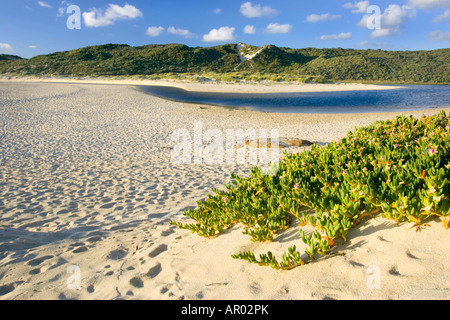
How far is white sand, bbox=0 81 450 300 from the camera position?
82.7 inches

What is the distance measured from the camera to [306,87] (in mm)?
49844

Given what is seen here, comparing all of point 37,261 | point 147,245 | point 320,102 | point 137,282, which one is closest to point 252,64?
point 320,102

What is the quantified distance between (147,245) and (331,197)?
7.81 ft

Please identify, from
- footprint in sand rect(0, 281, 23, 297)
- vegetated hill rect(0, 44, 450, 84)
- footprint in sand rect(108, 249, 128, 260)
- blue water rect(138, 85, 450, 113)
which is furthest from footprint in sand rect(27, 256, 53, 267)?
vegetated hill rect(0, 44, 450, 84)

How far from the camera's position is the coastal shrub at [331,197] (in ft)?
7.57

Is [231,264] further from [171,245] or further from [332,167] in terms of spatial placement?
[332,167]

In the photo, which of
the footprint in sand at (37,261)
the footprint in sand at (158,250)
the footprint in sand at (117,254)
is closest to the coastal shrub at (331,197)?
the footprint in sand at (158,250)

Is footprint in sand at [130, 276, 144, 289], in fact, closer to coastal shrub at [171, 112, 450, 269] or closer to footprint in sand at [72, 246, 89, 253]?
coastal shrub at [171, 112, 450, 269]

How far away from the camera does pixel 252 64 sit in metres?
81.4

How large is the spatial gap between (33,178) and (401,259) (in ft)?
25.4

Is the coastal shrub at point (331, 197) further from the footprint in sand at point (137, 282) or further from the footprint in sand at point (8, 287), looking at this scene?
the footprint in sand at point (8, 287)

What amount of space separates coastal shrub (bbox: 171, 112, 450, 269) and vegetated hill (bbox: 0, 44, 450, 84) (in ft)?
222

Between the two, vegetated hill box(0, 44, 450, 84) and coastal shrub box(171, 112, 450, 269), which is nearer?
coastal shrub box(171, 112, 450, 269)
